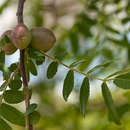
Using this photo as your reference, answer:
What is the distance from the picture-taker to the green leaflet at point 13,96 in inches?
44.9

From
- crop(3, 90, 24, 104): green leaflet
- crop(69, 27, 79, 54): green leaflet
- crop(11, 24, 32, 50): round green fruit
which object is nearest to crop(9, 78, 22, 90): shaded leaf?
crop(3, 90, 24, 104): green leaflet

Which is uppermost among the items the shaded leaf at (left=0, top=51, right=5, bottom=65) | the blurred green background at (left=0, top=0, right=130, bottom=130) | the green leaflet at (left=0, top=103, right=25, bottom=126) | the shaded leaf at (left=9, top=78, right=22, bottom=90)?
the shaded leaf at (left=0, top=51, right=5, bottom=65)

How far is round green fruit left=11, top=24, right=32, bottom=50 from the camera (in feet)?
3.54

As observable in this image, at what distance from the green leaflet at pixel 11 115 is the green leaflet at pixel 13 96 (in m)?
0.02

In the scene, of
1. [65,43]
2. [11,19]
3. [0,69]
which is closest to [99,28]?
[65,43]

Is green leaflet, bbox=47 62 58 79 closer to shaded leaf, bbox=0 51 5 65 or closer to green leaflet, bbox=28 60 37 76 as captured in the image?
green leaflet, bbox=28 60 37 76

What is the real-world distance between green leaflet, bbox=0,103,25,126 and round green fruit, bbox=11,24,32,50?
20 centimetres

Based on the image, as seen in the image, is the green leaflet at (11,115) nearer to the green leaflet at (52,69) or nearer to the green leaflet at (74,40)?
the green leaflet at (52,69)

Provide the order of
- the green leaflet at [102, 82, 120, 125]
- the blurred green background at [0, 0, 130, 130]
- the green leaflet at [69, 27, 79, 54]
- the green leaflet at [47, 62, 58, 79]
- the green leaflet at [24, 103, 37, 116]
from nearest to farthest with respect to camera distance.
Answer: the green leaflet at [24, 103, 37, 116] < the green leaflet at [102, 82, 120, 125] < the green leaflet at [47, 62, 58, 79] < the blurred green background at [0, 0, 130, 130] < the green leaflet at [69, 27, 79, 54]

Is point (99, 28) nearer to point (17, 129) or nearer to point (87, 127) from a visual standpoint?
point (87, 127)

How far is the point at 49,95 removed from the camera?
303cm

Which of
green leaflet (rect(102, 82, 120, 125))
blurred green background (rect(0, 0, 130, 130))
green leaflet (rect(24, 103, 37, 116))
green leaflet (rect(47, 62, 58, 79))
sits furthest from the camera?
blurred green background (rect(0, 0, 130, 130))

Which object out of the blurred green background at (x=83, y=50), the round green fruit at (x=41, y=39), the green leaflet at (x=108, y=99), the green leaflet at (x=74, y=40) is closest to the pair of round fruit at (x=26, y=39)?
the round green fruit at (x=41, y=39)

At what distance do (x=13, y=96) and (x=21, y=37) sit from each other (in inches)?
8.0
